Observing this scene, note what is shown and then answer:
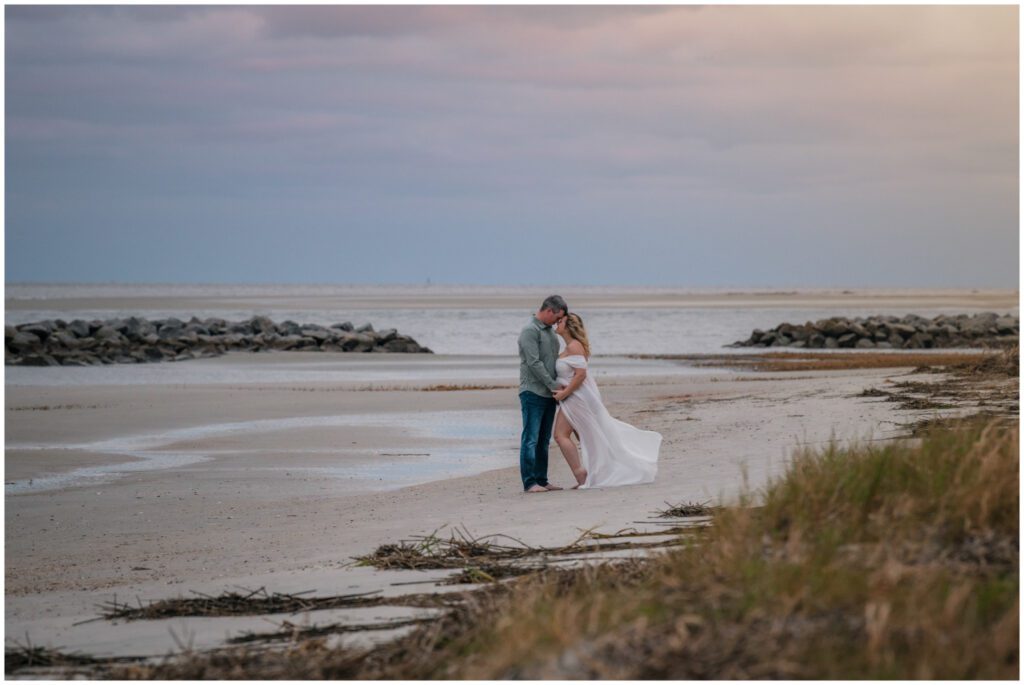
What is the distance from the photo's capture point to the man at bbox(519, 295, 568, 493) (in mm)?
11516

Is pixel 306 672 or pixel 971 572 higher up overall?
pixel 971 572

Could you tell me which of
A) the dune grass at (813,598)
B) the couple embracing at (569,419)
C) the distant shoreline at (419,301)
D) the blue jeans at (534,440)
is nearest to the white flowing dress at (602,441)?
the couple embracing at (569,419)

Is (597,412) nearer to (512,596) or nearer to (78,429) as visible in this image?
(512,596)

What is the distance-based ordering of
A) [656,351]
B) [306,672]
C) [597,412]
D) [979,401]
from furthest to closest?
[656,351], [979,401], [597,412], [306,672]

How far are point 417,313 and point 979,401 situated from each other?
231 feet

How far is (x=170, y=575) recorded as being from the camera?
28.0ft

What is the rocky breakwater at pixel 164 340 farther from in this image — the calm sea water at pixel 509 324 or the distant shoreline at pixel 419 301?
the distant shoreline at pixel 419 301

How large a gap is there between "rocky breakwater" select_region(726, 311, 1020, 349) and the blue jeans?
34.6 m

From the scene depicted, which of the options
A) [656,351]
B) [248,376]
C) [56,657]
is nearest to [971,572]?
[56,657]

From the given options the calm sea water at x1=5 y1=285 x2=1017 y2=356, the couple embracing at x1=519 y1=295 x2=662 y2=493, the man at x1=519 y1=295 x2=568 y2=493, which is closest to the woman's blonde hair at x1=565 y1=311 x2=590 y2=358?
the couple embracing at x1=519 y1=295 x2=662 y2=493

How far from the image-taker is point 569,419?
11742 millimetres

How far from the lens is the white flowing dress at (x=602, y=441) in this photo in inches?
451

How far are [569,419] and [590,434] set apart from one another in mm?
279

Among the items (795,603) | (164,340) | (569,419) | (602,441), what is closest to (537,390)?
(569,419)
